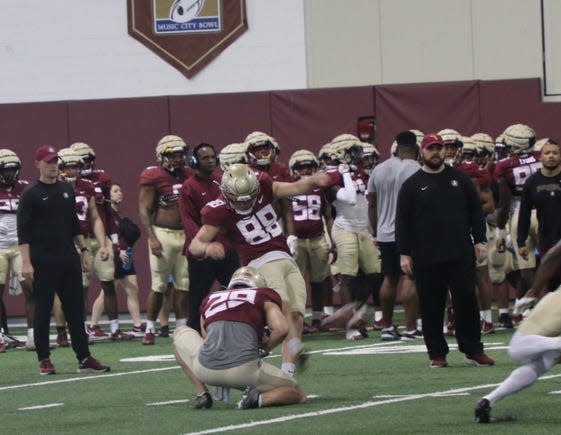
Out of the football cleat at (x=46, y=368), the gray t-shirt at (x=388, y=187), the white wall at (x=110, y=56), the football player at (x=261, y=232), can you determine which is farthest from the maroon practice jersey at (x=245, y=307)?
the white wall at (x=110, y=56)

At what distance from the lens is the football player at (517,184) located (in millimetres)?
18219

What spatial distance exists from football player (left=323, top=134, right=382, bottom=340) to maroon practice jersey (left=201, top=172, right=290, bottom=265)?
5931 millimetres

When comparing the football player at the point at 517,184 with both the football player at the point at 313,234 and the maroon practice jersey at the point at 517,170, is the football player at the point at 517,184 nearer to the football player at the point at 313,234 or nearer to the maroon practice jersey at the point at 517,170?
the maroon practice jersey at the point at 517,170

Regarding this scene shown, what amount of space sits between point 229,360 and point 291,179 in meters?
8.06

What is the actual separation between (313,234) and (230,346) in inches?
343

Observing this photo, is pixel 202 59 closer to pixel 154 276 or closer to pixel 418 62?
pixel 418 62

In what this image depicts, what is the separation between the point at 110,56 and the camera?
25469 mm

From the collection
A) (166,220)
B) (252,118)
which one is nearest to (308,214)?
(166,220)

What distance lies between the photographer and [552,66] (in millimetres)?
24188

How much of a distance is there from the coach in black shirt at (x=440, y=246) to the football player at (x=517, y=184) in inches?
159

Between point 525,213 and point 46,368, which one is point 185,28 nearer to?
point 525,213

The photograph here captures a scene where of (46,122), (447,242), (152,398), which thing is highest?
(46,122)

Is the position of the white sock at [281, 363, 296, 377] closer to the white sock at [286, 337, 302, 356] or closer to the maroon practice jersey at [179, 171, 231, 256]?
the white sock at [286, 337, 302, 356]

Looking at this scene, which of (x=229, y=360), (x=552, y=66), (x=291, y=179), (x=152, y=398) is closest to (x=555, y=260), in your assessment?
(x=229, y=360)
